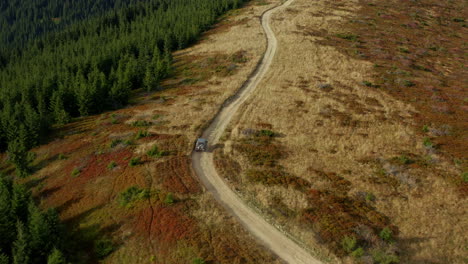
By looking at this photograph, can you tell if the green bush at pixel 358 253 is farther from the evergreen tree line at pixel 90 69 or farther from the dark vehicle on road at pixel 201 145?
the evergreen tree line at pixel 90 69

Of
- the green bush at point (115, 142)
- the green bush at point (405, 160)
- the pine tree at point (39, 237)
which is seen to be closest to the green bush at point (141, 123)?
the green bush at point (115, 142)

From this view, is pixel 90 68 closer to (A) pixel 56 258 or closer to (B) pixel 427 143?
(A) pixel 56 258

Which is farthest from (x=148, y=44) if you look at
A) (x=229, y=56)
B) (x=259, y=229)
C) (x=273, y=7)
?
(x=259, y=229)

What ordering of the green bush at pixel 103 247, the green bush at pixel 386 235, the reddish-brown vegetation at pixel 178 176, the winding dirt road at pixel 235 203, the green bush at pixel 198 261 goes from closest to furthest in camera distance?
the green bush at pixel 198 261 < the winding dirt road at pixel 235 203 < the green bush at pixel 103 247 < the green bush at pixel 386 235 < the reddish-brown vegetation at pixel 178 176

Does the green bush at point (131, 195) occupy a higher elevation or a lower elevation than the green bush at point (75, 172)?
higher

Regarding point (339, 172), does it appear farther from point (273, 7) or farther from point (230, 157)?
point (273, 7)

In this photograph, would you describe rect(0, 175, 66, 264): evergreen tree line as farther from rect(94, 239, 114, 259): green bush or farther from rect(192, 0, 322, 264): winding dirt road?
rect(192, 0, 322, 264): winding dirt road

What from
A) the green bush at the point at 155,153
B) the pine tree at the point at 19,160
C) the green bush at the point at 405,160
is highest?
the green bush at the point at 155,153
